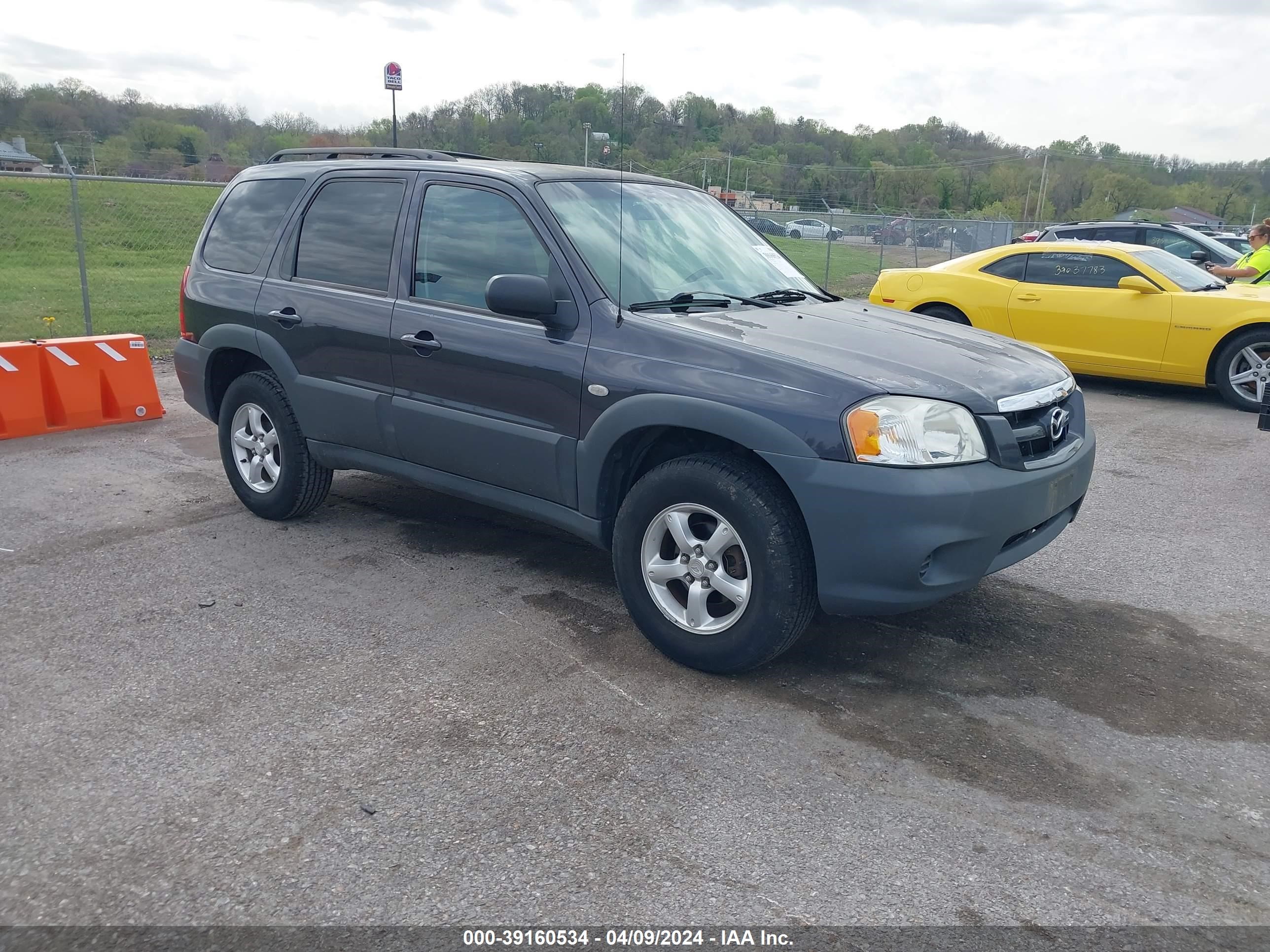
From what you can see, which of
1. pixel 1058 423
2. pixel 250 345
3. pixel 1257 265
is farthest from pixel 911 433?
pixel 1257 265

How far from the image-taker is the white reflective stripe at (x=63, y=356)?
7.62 m

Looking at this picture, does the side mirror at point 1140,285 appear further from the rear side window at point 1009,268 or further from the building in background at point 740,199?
the building in background at point 740,199

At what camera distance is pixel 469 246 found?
4.62 m

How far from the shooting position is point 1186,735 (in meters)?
3.52

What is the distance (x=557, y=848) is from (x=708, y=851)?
1.37 ft

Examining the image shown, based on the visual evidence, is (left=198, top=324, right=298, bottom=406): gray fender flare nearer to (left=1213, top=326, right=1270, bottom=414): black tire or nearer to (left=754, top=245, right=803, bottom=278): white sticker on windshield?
(left=754, top=245, right=803, bottom=278): white sticker on windshield

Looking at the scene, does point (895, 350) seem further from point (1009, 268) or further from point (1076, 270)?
point (1009, 268)

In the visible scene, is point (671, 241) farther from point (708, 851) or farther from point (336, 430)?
point (708, 851)

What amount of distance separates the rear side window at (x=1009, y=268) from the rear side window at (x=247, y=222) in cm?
775

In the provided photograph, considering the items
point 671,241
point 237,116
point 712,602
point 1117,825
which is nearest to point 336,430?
point 671,241

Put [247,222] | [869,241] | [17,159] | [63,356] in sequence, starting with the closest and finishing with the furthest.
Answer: [247,222] < [63,356] < [17,159] < [869,241]

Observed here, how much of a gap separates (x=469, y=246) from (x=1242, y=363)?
7.97 meters

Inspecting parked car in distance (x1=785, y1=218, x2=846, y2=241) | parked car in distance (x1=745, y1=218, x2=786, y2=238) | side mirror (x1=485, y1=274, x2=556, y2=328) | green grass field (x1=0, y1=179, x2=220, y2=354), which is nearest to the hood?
side mirror (x1=485, y1=274, x2=556, y2=328)

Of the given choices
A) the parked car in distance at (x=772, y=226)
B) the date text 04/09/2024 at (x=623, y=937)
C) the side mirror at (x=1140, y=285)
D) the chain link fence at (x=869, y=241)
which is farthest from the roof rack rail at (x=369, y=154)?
the chain link fence at (x=869, y=241)
